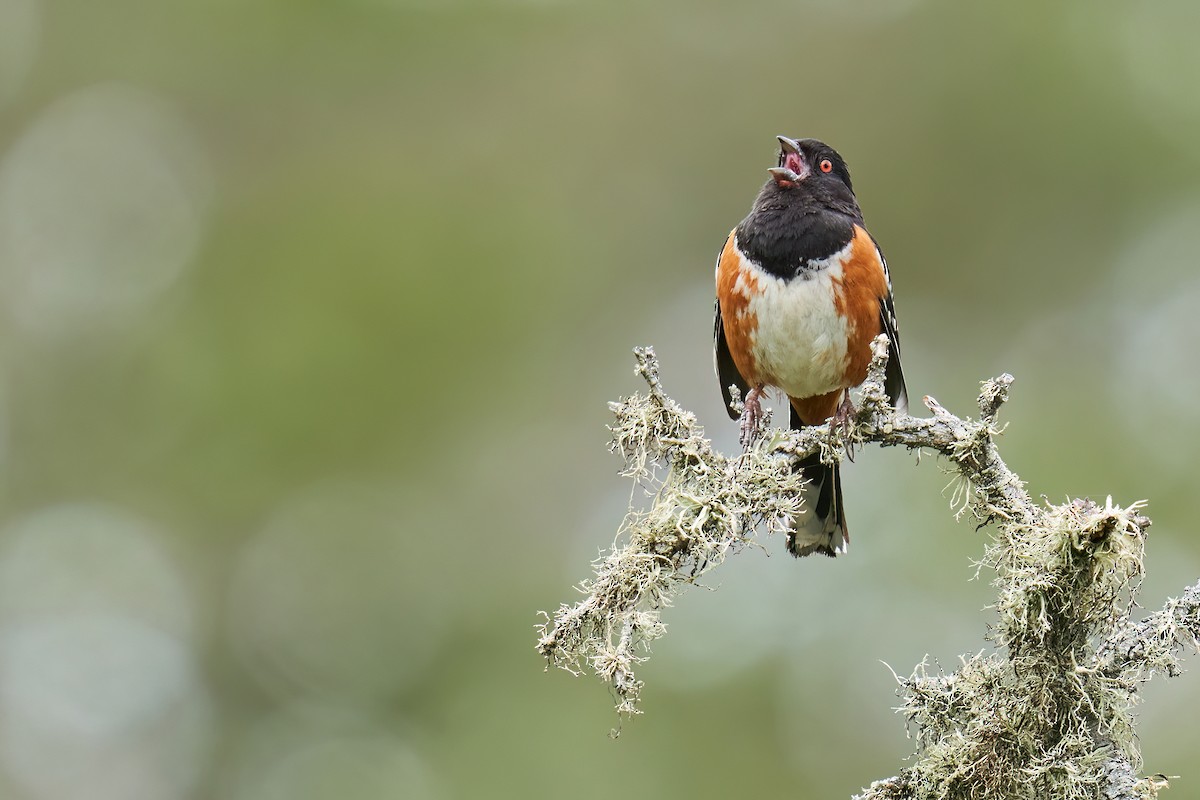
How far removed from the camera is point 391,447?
7.61m

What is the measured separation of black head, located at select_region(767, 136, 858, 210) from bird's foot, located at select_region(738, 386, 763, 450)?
571 millimetres

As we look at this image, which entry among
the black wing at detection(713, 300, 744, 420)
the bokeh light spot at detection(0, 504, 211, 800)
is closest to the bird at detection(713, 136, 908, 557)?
the black wing at detection(713, 300, 744, 420)

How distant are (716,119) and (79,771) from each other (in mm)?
5573

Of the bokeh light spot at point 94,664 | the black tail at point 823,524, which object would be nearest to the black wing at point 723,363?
the black tail at point 823,524

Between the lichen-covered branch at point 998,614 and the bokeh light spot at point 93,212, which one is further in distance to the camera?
the bokeh light spot at point 93,212

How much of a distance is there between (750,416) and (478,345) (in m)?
4.47

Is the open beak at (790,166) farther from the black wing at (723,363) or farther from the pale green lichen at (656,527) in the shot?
the pale green lichen at (656,527)

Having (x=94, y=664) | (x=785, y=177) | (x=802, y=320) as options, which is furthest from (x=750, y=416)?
(x=94, y=664)

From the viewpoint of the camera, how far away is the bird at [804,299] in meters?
3.43

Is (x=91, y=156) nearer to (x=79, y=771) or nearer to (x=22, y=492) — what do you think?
(x=22, y=492)

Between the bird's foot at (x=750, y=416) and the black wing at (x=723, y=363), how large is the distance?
0.11 m

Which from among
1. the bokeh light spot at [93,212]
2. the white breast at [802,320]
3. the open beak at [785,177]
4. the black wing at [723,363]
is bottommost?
the white breast at [802,320]

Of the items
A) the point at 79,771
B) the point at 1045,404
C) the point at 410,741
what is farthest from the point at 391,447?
the point at 1045,404

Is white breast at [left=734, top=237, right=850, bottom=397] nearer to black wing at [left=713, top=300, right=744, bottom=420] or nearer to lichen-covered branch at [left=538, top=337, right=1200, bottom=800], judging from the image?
black wing at [left=713, top=300, right=744, bottom=420]
